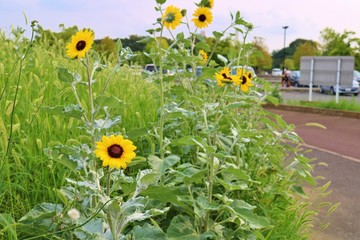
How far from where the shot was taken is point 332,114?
1274cm

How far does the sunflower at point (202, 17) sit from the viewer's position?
9.98 feet

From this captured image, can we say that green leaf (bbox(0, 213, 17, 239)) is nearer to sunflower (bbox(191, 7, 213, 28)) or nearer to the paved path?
sunflower (bbox(191, 7, 213, 28))

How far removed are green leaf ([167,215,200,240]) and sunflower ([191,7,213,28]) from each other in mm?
1483

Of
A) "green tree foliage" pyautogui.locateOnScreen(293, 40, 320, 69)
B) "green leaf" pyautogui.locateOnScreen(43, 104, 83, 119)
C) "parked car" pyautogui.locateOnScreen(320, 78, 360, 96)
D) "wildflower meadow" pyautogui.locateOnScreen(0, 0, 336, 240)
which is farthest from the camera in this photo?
"green tree foliage" pyautogui.locateOnScreen(293, 40, 320, 69)

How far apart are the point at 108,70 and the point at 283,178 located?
7.20 ft

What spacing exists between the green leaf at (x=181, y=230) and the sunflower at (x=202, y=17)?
1.48m

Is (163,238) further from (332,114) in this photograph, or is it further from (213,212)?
(332,114)

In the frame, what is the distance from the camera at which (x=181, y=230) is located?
199 centimetres

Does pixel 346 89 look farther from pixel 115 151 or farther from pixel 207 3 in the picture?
pixel 115 151

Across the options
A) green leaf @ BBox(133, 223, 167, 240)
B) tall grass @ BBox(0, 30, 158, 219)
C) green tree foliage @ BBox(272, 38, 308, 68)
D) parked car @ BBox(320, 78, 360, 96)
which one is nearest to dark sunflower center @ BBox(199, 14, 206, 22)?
tall grass @ BBox(0, 30, 158, 219)

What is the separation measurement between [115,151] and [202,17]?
189 centimetres

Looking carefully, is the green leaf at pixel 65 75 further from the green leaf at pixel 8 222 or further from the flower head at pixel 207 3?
the flower head at pixel 207 3

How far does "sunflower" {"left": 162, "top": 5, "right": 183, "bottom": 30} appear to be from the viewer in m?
2.51

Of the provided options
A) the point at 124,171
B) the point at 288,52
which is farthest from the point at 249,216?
the point at 288,52
